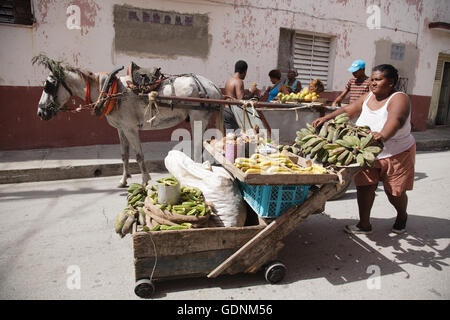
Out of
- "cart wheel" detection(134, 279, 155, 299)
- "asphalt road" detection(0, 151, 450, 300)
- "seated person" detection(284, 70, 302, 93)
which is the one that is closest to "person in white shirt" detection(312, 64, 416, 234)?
"asphalt road" detection(0, 151, 450, 300)

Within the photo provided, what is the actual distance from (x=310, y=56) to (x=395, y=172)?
6.82 metres

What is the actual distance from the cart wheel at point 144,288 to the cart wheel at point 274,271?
97cm

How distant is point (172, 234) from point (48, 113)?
3399 millimetres

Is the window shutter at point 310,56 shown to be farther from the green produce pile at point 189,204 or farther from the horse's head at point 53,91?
the green produce pile at point 189,204

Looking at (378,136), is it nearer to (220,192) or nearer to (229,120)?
(220,192)

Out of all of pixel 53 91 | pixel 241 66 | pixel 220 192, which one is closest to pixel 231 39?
pixel 241 66

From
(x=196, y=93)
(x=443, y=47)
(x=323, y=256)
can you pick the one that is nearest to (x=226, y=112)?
(x=196, y=93)

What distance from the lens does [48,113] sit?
4.54 metres

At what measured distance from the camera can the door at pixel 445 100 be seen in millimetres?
12633

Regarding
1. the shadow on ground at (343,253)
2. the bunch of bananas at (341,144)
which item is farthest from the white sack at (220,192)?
the bunch of bananas at (341,144)

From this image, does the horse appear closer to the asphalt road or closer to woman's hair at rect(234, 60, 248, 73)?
woman's hair at rect(234, 60, 248, 73)

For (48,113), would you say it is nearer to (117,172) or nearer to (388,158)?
→ (117,172)

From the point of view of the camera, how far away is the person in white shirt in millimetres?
3049

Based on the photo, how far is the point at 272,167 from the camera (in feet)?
8.34
